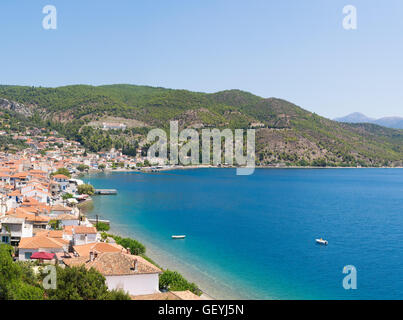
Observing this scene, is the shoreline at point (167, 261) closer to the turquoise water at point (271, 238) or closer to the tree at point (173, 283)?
the turquoise water at point (271, 238)

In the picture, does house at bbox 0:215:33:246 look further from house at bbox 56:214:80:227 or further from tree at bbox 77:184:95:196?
Answer: tree at bbox 77:184:95:196

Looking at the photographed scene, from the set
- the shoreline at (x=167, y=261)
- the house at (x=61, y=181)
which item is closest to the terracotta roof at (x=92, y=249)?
the shoreline at (x=167, y=261)

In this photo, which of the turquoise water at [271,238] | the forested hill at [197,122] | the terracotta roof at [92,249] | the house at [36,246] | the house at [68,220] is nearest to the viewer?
the house at [36,246]

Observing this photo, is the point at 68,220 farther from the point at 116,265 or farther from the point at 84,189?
the point at 84,189

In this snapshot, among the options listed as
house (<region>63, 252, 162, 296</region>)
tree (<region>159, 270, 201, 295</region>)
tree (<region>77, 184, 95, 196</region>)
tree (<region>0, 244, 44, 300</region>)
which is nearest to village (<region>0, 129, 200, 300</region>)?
house (<region>63, 252, 162, 296</region>)

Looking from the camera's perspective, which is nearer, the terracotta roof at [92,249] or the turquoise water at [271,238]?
the terracotta roof at [92,249]

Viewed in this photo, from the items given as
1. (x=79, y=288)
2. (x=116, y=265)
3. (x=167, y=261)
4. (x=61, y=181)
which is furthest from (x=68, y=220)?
(x=61, y=181)
